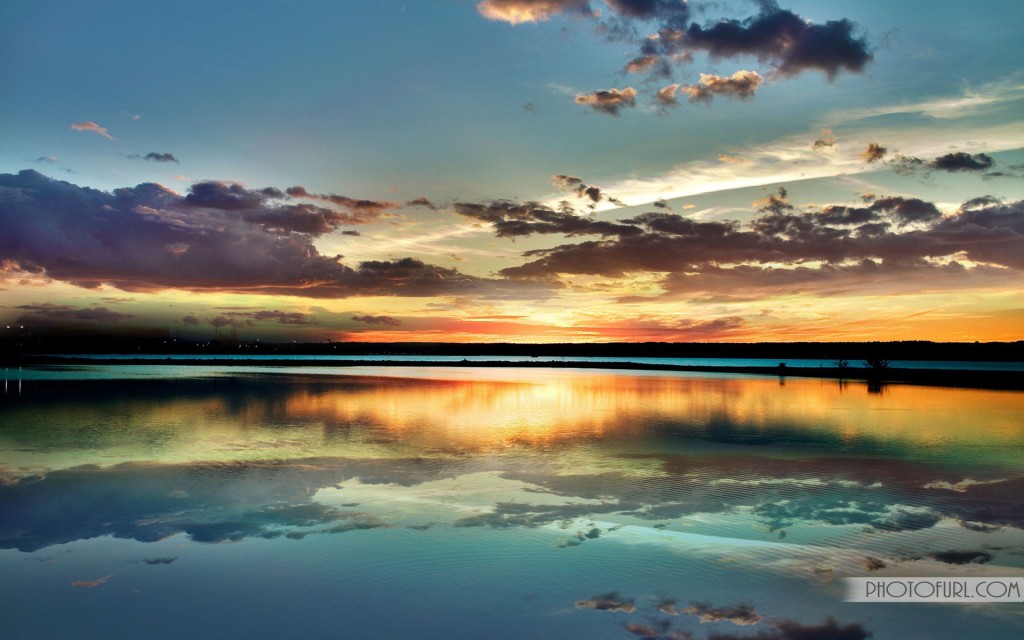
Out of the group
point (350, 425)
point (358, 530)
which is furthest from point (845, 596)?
point (350, 425)

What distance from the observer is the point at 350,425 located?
18438 mm

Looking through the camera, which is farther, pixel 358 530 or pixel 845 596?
pixel 358 530

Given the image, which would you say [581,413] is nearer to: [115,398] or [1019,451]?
[1019,451]

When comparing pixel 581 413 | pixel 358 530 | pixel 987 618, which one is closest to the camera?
pixel 987 618

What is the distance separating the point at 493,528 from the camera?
8414 millimetres

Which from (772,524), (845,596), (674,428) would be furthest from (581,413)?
(845,596)

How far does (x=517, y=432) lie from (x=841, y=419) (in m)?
10.7

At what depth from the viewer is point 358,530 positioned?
328 inches

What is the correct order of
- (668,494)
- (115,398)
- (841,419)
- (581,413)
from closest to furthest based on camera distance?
1. (668,494)
2. (841,419)
3. (581,413)
4. (115,398)

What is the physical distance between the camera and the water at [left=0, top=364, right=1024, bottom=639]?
5.87 metres

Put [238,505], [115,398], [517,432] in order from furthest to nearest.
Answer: [115,398] < [517,432] < [238,505]

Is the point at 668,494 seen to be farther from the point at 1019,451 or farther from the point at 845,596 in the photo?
the point at 1019,451

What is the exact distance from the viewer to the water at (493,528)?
5.87 metres

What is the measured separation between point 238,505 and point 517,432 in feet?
28.3
